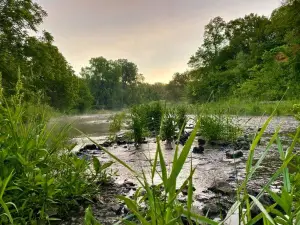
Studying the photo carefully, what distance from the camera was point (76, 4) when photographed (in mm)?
11352

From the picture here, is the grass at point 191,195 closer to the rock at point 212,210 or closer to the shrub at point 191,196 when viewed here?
the shrub at point 191,196

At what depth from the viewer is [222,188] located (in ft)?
10.3

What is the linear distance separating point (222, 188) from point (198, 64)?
163 feet

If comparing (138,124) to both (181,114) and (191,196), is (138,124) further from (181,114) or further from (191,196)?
(191,196)

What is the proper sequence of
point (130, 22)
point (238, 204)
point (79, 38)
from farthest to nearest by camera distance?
1. point (79, 38)
2. point (130, 22)
3. point (238, 204)

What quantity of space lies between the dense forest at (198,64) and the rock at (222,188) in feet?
3.12

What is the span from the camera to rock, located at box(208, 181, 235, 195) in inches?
119

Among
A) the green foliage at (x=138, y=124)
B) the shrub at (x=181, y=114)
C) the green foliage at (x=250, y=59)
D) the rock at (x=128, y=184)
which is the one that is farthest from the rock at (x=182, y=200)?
the green foliage at (x=250, y=59)

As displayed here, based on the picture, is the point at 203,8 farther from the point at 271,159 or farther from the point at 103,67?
the point at 103,67

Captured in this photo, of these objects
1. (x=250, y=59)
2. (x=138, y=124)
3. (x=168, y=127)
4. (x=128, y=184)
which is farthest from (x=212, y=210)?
(x=250, y=59)

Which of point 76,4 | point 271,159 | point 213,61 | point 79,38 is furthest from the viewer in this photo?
point 213,61

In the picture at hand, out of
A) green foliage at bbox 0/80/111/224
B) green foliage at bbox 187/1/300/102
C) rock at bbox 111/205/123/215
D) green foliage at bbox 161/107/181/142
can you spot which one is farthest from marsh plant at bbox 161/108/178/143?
green foliage at bbox 187/1/300/102

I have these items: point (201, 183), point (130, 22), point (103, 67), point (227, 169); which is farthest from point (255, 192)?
point (103, 67)

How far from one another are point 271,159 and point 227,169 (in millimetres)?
833
